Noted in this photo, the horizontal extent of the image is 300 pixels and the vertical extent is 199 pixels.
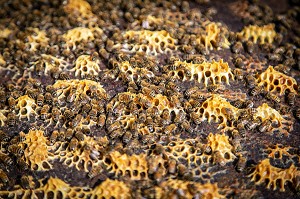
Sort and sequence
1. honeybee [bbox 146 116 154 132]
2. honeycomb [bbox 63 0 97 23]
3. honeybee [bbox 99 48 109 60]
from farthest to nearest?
honeycomb [bbox 63 0 97 23] < honeybee [bbox 99 48 109 60] < honeybee [bbox 146 116 154 132]

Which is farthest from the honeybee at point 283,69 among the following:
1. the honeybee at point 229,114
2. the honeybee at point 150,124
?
the honeybee at point 150,124

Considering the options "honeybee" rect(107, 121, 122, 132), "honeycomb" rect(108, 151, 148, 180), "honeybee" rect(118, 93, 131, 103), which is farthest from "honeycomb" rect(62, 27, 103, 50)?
"honeycomb" rect(108, 151, 148, 180)

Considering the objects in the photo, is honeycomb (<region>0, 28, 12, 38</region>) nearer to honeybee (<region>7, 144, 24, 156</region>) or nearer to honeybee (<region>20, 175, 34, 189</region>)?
honeybee (<region>7, 144, 24, 156</region>)

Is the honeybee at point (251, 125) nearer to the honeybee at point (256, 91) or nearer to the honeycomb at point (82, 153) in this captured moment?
the honeybee at point (256, 91)

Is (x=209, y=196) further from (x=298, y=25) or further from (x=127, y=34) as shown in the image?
(x=298, y=25)

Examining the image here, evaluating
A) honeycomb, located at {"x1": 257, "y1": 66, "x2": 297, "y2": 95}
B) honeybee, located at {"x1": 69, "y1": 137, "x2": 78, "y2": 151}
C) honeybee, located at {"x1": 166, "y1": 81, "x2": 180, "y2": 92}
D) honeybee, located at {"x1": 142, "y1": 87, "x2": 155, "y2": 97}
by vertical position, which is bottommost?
honeybee, located at {"x1": 69, "y1": 137, "x2": 78, "y2": 151}

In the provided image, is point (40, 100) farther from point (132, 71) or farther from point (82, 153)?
point (132, 71)

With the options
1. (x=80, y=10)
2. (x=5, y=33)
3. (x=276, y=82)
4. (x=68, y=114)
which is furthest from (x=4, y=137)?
(x=276, y=82)

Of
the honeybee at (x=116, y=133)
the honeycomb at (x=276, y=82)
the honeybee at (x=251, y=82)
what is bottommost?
the honeybee at (x=116, y=133)
